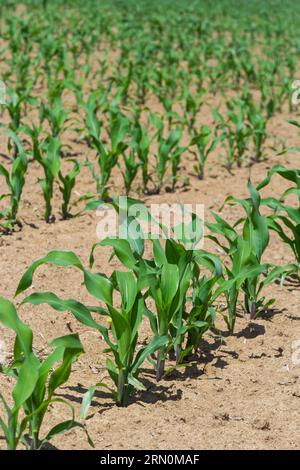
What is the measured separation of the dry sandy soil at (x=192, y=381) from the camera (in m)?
2.33

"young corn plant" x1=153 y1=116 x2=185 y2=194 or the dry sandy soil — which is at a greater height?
"young corn plant" x1=153 y1=116 x2=185 y2=194

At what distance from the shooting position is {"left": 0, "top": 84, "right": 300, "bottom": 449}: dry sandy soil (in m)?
2.33

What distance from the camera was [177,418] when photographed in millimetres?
2430

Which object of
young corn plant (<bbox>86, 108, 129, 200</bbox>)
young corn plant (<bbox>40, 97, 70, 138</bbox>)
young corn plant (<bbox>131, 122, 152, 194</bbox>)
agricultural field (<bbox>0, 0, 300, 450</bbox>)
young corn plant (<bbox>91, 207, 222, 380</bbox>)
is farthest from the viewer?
young corn plant (<bbox>40, 97, 70, 138</bbox>)

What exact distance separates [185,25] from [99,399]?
1081 cm

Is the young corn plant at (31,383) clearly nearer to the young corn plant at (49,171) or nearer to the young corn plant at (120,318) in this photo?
the young corn plant at (120,318)

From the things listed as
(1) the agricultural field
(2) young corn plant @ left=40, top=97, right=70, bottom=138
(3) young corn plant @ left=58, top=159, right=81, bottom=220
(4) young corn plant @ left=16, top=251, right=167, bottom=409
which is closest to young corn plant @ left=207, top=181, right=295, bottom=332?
(1) the agricultural field

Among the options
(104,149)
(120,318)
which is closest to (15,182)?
(104,149)

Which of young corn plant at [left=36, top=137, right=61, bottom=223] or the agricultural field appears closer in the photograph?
the agricultural field

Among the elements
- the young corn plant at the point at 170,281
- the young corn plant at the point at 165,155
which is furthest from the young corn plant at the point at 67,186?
the young corn plant at the point at 170,281

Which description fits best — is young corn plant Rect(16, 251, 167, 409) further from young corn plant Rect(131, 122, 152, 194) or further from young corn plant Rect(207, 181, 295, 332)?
young corn plant Rect(131, 122, 152, 194)

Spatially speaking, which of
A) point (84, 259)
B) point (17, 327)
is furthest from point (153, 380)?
point (84, 259)

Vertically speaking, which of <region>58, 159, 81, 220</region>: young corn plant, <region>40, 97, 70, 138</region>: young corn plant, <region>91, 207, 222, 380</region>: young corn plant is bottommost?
<region>91, 207, 222, 380</region>: young corn plant

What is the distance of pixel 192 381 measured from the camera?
2.68m
